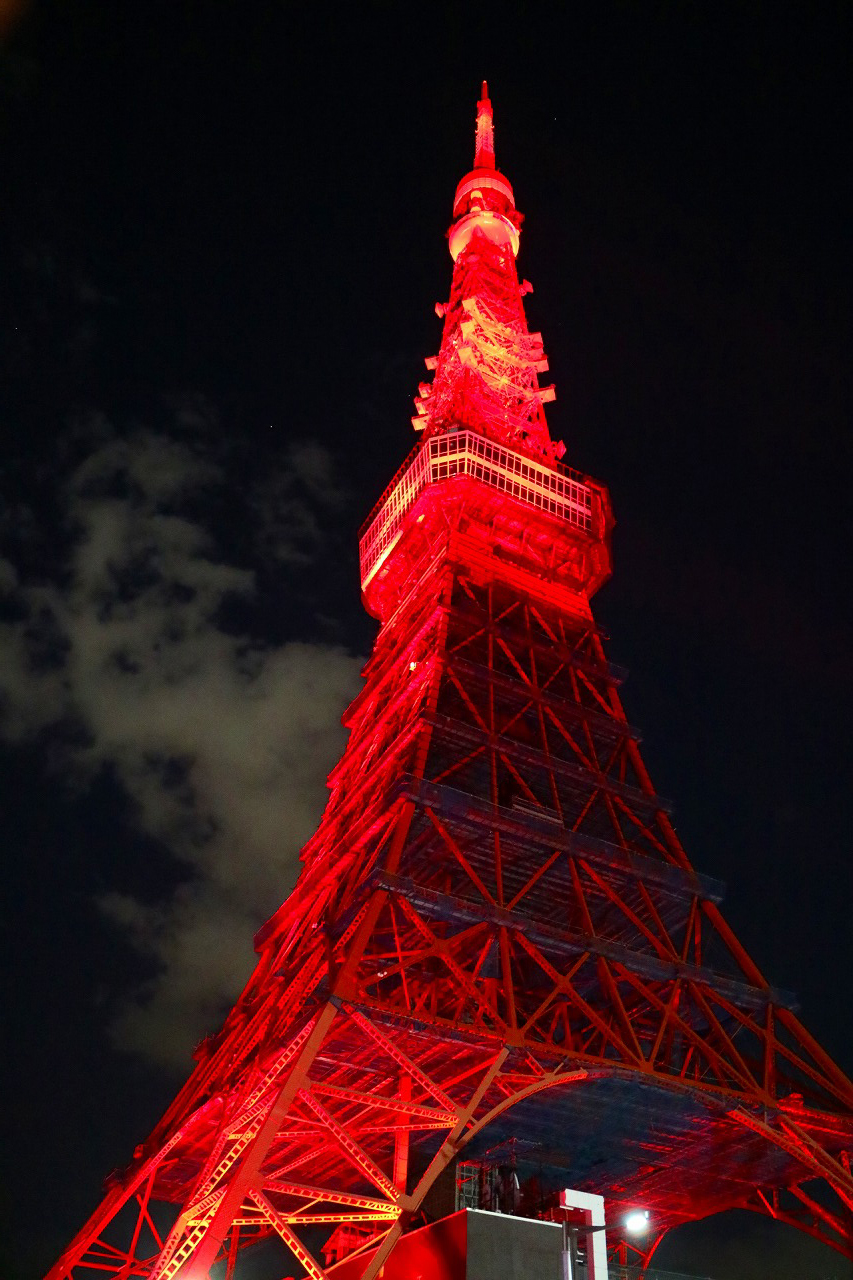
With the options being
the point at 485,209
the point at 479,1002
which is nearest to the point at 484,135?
the point at 485,209

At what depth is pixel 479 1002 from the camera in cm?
2111

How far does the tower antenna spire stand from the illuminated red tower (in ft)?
103

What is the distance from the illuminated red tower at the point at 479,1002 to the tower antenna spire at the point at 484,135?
31452 millimetres

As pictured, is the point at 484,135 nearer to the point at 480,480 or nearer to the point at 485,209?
the point at 485,209

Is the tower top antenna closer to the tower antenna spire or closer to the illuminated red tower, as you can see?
the tower antenna spire

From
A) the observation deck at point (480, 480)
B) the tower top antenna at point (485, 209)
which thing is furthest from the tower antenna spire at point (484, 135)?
the observation deck at point (480, 480)

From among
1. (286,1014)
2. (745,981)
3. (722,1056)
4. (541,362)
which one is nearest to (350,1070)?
(286,1014)

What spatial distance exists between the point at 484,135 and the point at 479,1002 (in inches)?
2316

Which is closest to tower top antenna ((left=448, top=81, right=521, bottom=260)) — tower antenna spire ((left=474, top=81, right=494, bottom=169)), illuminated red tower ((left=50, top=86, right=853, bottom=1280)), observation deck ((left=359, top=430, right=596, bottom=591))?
tower antenna spire ((left=474, top=81, right=494, bottom=169))

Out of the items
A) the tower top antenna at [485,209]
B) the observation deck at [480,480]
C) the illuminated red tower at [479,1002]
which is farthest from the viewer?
the tower top antenna at [485,209]

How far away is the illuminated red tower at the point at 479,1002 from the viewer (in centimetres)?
2036

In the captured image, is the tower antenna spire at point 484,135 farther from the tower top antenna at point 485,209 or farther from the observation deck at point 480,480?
the observation deck at point 480,480

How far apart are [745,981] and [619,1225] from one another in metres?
7.78

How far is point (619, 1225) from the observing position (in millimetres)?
28594
